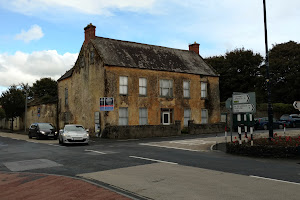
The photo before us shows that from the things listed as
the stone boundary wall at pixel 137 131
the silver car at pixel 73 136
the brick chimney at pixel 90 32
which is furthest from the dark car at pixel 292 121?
the silver car at pixel 73 136

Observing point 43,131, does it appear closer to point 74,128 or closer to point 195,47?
point 74,128

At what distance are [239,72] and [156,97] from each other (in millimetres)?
27233

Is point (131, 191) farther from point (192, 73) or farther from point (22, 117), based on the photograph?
point (22, 117)

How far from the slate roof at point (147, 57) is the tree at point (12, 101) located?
20087 mm

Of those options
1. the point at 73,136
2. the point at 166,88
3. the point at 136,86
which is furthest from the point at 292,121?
the point at 73,136

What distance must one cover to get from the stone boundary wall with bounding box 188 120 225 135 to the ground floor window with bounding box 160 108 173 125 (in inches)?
109

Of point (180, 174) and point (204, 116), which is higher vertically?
point (204, 116)

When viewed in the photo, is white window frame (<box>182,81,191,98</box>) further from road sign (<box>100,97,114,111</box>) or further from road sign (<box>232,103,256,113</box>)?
road sign (<box>232,103,256,113</box>)

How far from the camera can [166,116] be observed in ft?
104

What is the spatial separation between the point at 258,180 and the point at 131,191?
143 inches

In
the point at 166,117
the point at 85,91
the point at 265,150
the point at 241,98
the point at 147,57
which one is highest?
the point at 147,57

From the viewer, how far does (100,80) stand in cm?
2845

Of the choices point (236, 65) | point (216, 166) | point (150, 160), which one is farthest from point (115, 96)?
point (236, 65)

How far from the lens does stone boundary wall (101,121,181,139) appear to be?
2512 centimetres
